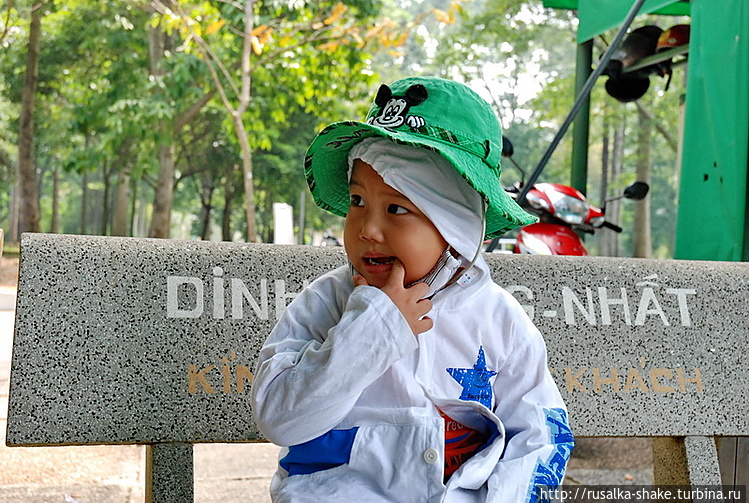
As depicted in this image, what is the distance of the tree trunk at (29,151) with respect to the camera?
1733cm

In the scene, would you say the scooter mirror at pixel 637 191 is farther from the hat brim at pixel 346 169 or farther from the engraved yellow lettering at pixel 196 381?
the engraved yellow lettering at pixel 196 381

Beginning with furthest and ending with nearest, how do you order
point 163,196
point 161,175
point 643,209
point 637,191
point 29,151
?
1. point 643,209
2. point 29,151
3. point 161,175
4. point 163,196
5. point 637,191

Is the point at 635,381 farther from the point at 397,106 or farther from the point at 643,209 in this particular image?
the point at 643,209

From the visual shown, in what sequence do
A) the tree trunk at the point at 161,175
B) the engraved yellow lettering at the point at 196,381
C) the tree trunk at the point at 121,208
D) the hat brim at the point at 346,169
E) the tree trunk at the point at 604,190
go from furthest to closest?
the tree trunk at the point at 604,190 < the tree trunk at the point at 121,208 < the tree trunk at the point at 161,175 < the engraved yellow lettering at the point at 196,381 < the hat brim at the point at 346,169

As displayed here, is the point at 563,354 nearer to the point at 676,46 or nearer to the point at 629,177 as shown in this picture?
the point at 676,46

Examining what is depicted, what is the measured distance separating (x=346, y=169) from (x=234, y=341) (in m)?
0.65

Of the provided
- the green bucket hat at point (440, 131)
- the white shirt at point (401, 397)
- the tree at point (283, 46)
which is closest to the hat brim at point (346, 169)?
the green bucket hat at point (440, 131)

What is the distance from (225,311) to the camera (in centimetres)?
230

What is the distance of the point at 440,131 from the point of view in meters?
1.70

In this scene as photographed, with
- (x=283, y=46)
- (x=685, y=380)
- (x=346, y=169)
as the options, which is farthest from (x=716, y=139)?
(x=283, y=46)

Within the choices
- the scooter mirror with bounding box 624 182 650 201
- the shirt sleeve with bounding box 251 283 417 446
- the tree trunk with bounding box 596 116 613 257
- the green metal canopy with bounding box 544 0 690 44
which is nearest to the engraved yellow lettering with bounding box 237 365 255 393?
the shirt sleeve with bounding box 251 283 417 446

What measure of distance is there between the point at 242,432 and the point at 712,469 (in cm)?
142

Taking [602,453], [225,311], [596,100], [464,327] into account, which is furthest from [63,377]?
[596,100]

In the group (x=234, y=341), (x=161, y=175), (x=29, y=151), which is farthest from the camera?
(x=29, y=151)
